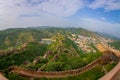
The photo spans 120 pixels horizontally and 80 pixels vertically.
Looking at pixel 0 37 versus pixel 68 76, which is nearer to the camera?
pixel 68 76

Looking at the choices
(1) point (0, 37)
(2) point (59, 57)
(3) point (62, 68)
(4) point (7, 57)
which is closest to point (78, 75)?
(3) point (62, 68)

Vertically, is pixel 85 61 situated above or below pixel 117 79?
below

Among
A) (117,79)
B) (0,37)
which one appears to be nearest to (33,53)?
(117,79)

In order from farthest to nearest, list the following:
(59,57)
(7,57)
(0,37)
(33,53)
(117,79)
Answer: (0,37) → (33,53) → (7,57) → (59,57) → (117,79)

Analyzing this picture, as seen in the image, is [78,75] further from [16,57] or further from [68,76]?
[16,57]

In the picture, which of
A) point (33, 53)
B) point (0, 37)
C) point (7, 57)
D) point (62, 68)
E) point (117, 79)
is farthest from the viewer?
point (0, 37)

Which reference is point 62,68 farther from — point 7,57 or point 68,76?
point 7,57

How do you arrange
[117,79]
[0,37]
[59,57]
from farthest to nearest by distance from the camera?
1. [0,37]
2. [59,57]
3. [117,79]

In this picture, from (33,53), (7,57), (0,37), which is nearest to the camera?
(7,57)

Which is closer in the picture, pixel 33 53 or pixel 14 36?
pixel 33 53
